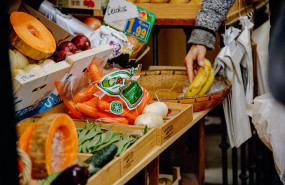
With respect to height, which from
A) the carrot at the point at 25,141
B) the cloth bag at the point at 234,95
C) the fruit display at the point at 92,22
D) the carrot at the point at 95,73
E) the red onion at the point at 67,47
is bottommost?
the cloth bag at the point at 234,95

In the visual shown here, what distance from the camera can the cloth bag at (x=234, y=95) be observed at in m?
2.72

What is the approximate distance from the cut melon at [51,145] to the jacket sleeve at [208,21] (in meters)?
1.37

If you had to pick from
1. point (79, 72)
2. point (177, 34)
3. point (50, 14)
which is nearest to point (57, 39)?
point (50, 14)

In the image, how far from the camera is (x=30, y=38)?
196 cm

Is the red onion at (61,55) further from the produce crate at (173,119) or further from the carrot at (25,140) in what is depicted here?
the carrot at (25,140)

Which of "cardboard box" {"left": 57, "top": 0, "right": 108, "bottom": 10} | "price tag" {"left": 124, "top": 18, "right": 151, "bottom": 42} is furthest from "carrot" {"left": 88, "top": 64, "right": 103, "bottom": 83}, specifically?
"cardboard box" {"left": 57, "top": 0, "right": 108, "bottom": 10}

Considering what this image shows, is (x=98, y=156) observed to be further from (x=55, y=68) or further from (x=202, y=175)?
(x=202, y=175)

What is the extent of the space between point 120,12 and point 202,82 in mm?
717

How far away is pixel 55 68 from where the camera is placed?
1.81 metres

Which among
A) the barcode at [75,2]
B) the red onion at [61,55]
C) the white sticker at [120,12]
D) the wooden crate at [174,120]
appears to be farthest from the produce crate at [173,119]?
the barcode at [75,2]

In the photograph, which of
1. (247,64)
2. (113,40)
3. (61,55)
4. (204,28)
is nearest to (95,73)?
(61,55)

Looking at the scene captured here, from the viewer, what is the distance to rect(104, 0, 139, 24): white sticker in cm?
276

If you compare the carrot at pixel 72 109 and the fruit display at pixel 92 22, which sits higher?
the fruit display at pixel 92 22

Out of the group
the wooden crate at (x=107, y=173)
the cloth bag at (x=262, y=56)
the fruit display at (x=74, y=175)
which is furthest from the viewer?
the cloth bag at (x=262, y=56)
